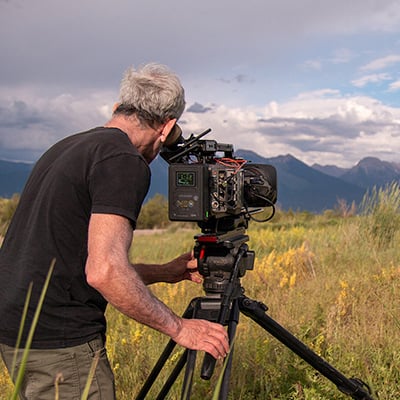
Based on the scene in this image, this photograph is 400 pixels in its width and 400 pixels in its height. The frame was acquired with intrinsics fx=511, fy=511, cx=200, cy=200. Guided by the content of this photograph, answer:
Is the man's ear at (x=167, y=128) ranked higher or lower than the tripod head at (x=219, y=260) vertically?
higher

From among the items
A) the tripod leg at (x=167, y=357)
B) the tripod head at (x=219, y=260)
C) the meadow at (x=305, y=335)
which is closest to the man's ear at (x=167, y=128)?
the tripod head at (x=219, y=260)

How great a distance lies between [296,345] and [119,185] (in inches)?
46.8

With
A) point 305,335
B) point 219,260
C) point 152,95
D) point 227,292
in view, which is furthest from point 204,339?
point 305,335

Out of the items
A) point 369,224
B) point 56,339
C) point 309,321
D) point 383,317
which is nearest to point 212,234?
point 56,339

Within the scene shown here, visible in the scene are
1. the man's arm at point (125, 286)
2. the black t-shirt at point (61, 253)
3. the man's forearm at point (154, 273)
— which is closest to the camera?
the man's arm at point (125, 286)

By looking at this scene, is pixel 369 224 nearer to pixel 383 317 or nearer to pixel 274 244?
pixel 274 244

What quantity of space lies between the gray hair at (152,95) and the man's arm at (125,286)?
1.70 ft

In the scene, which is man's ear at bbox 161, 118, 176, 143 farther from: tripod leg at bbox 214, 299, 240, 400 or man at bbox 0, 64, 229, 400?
tripod leg at bbox 214, 299, 240, 400

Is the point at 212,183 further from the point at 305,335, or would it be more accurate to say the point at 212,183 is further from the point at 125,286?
the point at 305,335

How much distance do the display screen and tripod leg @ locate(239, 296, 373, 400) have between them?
657 mm

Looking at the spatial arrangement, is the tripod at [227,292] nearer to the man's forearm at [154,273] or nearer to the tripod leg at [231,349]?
the tripod leg at [231,349]

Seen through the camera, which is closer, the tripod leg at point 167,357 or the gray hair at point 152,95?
the gray hair at point 152,95

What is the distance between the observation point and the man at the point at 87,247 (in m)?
1.81

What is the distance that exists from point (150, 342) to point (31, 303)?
77.1 inches
